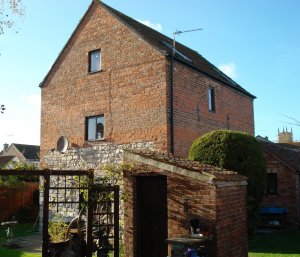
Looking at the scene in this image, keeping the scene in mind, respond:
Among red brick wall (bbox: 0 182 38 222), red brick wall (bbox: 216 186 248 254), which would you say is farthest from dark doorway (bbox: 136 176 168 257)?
red brick wall (bbox: 0 182 38 222)

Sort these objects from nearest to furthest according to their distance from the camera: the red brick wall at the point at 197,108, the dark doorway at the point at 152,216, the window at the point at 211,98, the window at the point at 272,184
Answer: the dark doorway at the point at 152,216 → the red brick wall at the point at 197,108 → the window at the point at 211,98 → the window at the point at 272,184

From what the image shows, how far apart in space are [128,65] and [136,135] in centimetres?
306

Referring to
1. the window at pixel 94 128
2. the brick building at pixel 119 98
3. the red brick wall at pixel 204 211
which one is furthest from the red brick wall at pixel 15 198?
the red brick wall at pixel 204 211

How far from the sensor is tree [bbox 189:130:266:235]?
42.8ft

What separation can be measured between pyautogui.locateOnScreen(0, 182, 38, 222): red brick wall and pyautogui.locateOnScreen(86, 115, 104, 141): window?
9.30 m

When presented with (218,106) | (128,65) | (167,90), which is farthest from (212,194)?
(218,106)

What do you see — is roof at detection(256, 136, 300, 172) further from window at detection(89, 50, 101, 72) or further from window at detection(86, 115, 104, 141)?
window at detection(89, 50, 101, 72)

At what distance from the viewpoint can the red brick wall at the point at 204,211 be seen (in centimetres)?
916

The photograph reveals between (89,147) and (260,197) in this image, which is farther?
(89,147)

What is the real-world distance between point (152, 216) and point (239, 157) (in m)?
4.15

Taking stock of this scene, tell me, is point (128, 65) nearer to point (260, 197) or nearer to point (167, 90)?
point (167, 90)

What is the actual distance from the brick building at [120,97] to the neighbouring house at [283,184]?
3.07 metres

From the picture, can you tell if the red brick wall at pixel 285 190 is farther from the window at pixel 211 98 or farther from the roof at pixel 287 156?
the window at pixel 211 98

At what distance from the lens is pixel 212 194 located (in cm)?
919
